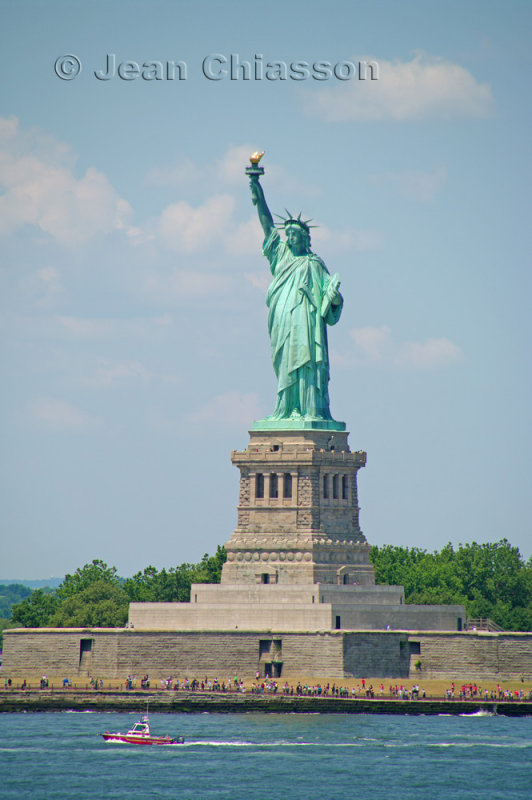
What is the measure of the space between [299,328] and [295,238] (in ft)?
15.1

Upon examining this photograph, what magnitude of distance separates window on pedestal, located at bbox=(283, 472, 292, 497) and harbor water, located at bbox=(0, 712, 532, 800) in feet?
42.2

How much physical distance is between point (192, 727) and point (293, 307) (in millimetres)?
23216

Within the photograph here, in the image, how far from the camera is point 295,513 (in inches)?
3780

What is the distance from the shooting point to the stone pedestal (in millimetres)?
95188

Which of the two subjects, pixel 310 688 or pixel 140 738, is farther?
pixel 310 688

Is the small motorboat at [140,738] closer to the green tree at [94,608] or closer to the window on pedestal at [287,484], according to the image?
the window on pedestal at [287,484]

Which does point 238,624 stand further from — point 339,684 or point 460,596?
point 460,596

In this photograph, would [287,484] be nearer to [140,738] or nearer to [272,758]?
[140,738]

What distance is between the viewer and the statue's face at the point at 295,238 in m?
98.3

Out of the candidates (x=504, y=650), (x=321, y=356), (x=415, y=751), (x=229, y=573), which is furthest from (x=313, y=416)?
(x=415, y=751)

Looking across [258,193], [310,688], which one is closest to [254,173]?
[258,193]

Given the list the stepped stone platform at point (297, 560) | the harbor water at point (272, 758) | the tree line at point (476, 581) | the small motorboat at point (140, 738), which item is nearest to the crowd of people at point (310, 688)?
the harbor water at point (272, 758)

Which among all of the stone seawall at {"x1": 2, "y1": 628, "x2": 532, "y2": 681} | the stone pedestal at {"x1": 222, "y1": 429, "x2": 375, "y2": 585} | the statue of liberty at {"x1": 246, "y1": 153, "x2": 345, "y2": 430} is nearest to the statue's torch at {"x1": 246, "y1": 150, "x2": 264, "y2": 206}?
the statue of liberty at {"x1": 246, "y1": 153, "x2": 345, "y2": 430}

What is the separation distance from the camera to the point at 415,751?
3155 inches
